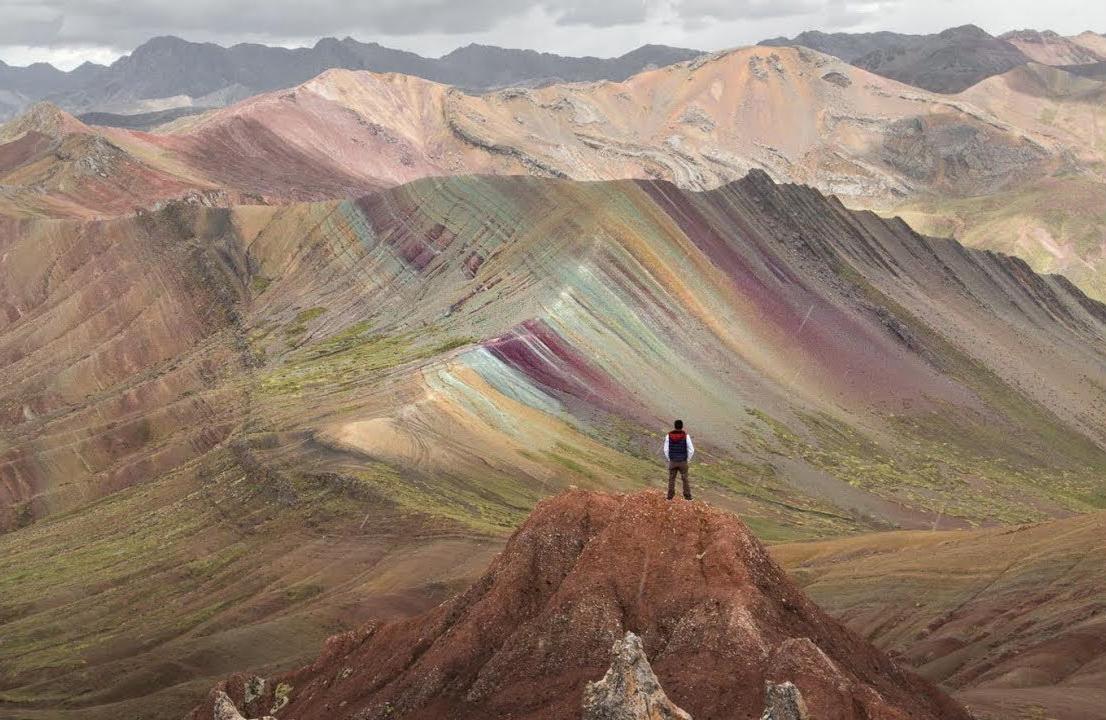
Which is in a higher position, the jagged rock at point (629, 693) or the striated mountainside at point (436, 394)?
the striated mountainside at point (436, 394)

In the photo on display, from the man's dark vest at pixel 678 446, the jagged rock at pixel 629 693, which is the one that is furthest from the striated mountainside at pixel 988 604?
the jagged rock at pixel 629 693

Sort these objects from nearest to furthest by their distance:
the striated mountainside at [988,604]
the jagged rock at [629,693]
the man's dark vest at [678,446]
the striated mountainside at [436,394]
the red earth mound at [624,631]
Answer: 1. the jagged rock at [629,693]
2. the red earth mound at [624,631]
3. the man's dark vest at [678,446]
4. the striated mountainside at [988,604]
5. the striated mountainside at [436,394]

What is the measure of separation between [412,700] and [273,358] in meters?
69.4

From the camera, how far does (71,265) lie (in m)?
114

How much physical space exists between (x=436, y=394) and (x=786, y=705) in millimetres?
52557

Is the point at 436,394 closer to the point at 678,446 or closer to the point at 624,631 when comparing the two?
the point at 678,446

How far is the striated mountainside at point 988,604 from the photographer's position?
113 feet

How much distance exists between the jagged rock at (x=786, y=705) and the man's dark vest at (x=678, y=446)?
7928mm

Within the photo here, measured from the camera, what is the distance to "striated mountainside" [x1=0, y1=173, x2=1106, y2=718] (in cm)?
5644

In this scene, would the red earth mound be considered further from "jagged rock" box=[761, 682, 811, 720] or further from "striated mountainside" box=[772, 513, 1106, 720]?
"striated mountainside" box=[772, 513, 1106, 720]

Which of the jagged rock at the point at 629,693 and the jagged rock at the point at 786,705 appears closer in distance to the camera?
the jagged rock at the point at 786,705

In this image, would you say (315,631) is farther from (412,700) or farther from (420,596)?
(412,700)

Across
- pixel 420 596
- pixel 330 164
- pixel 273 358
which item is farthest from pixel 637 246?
pixel 330 164

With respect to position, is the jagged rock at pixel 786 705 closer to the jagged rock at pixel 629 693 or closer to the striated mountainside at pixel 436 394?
the jagged rock at pixel 629 693
